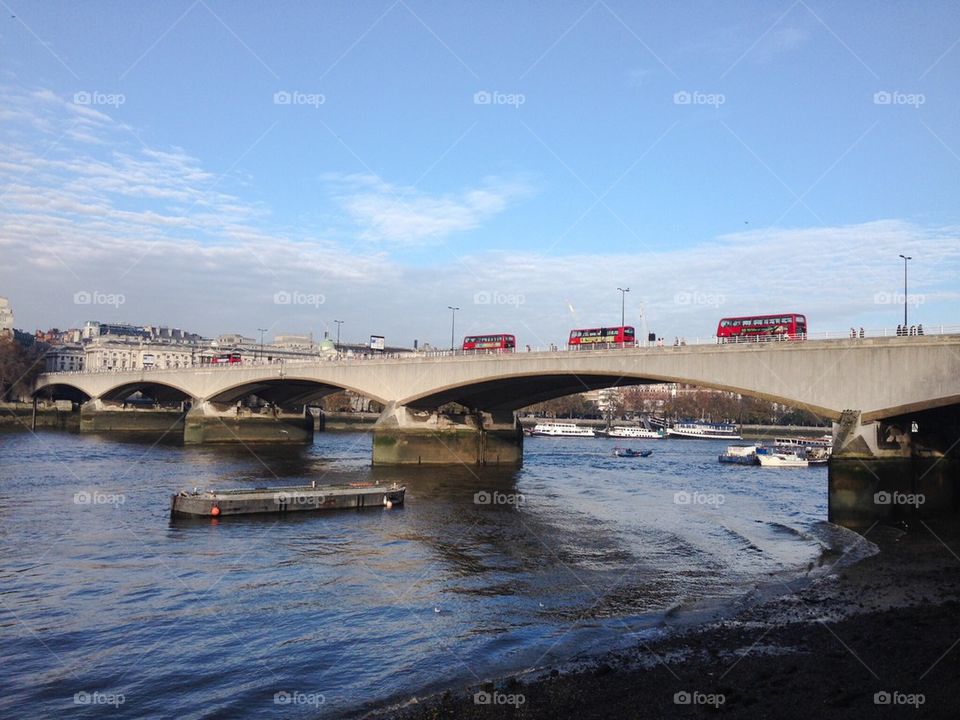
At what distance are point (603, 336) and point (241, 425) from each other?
4434 centimetres

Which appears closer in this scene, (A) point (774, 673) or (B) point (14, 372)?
(A) point (774, 673)

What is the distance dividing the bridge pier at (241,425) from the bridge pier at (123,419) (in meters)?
15.1

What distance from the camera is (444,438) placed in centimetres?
6000

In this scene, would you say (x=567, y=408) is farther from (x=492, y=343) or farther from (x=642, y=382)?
(x=642, y=382)

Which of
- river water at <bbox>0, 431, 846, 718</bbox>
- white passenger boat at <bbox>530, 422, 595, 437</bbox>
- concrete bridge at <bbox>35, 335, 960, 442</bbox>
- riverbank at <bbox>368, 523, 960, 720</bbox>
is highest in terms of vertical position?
concrete bridge at <bbox>35, 335, 960, 442</bbox>

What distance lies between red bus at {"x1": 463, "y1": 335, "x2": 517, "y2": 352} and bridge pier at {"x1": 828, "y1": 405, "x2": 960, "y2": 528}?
27495mm

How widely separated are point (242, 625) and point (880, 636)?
1392 centimetres

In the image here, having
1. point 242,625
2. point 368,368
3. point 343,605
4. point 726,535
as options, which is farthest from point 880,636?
point 368,368

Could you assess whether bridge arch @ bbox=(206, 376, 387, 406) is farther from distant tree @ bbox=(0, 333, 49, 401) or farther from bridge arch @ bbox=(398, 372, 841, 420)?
distant tree @ bbox=(0, 333, 49, 401)

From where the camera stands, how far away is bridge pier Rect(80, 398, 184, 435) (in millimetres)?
96812

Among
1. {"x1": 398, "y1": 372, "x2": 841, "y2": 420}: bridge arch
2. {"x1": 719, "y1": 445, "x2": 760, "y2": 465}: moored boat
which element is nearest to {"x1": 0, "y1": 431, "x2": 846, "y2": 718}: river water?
{"x1": 398, "y1": 372, "x2": 841, "y2": 420}: bridge arch

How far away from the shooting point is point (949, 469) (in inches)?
1422

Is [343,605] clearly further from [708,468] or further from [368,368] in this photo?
[708,468]

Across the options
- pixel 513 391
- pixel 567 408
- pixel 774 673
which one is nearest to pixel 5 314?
pixel 567 408
